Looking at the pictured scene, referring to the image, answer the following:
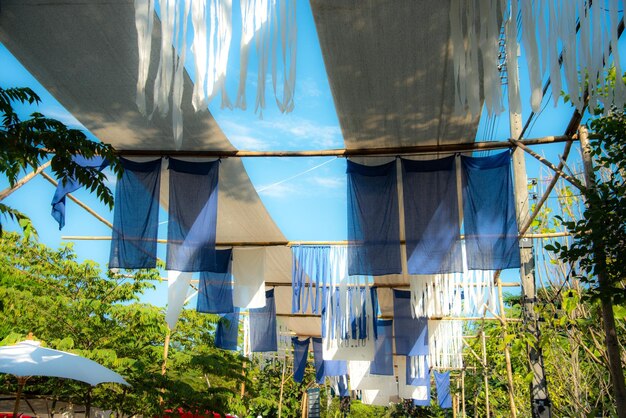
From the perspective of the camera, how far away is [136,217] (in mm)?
7996

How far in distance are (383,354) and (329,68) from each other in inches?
380

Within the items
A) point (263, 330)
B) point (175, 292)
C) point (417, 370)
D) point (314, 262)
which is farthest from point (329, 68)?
point (417, 370)

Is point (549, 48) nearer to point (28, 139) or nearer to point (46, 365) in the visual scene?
point (28, 139)

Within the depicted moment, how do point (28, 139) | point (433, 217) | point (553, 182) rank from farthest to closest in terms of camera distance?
point (433, 217) → point (553, 182) → point (28, 139)

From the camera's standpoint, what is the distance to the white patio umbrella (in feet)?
22.6

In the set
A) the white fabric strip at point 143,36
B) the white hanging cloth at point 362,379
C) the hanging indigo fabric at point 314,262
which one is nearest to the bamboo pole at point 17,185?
the white fabric strip at point 143,36

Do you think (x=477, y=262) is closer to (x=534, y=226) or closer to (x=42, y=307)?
(x=534, y=226)

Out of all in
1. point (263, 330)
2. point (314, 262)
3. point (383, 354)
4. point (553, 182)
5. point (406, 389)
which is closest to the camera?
point (553, 182)

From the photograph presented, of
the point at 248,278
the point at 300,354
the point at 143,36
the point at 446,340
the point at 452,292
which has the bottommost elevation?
the point at 300,354

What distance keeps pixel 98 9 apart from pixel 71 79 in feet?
4.28

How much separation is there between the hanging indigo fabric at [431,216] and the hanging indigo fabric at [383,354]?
6.47 m

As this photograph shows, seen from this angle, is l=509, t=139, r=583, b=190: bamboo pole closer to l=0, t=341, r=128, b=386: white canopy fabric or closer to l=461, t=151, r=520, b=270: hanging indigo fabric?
l=461, t=151, r=520, b=270: hanging indigo fabric

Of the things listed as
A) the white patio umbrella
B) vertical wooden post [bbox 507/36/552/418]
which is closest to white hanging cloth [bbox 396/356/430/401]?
vertical wooden post [bbox 507/36/552/418]

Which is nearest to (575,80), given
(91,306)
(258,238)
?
(258,238)
